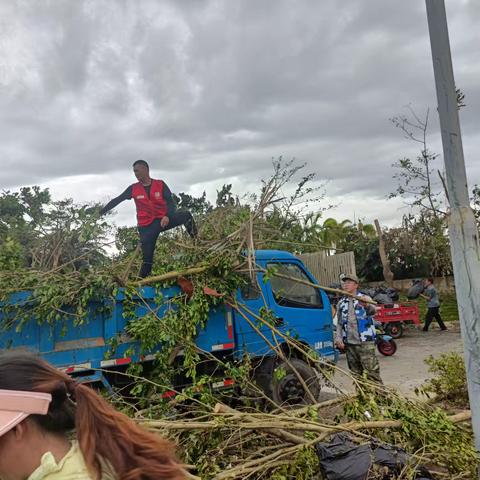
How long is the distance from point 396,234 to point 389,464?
22.9 meters

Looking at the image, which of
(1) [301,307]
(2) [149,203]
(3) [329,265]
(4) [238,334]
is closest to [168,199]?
(2) [149,203]

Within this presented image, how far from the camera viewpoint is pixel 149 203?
682 centimetres

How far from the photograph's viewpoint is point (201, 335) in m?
6.12

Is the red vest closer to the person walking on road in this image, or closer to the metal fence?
the metal fence

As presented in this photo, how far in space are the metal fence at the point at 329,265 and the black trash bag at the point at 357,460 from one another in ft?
37.8

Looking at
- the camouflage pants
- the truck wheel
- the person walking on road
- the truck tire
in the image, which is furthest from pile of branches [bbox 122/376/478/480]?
the person walking on road

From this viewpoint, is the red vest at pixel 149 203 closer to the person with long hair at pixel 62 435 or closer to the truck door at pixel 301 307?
the truck door at pixel 301 307

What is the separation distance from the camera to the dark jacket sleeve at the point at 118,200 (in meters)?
6.71

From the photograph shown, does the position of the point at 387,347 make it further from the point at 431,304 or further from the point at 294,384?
the point at 294,384

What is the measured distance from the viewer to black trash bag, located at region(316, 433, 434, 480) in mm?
3381

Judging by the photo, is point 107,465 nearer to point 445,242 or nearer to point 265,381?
point 265,381

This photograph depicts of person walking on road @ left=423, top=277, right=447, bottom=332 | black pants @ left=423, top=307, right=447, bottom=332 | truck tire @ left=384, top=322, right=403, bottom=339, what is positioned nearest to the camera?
truck tire @ left=384, top=322, right=403, bottom=339

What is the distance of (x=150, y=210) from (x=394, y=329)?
9674mm

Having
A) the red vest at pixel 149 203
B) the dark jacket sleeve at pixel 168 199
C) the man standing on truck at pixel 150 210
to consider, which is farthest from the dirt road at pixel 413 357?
the red vest at pixel 149 203
